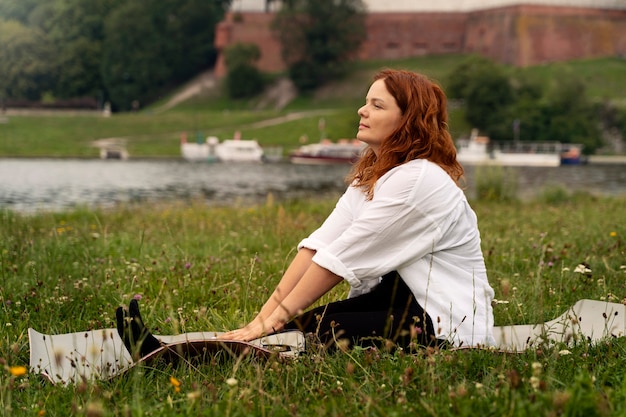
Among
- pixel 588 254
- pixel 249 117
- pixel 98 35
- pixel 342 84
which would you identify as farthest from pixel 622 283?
pixel 98 35

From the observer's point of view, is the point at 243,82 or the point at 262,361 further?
the point at 243,82

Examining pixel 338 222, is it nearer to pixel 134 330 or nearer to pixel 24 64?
pixel 134 330

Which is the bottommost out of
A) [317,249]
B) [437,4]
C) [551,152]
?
[551,152]

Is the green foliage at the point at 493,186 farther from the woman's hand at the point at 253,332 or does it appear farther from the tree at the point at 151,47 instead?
the tree at the point at 151,47

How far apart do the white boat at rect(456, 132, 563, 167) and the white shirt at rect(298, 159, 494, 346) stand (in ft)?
107

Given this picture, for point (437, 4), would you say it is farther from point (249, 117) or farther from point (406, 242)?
point (406, 242)

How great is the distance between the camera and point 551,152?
38.1 metres

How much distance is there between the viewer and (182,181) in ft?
76.9

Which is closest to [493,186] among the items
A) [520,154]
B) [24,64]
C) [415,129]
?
[415,129]

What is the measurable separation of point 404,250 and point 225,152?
33352 mm

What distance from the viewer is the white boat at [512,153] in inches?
1409

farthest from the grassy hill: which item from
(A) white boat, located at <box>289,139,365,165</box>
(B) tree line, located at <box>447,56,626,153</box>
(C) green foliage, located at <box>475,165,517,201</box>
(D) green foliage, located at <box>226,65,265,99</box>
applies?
(C) green foliage, located at <box>475,165,517,201</box>

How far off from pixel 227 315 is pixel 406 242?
949 millimetres

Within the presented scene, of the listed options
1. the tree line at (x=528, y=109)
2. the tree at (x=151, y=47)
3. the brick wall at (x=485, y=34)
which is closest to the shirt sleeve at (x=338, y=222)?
the tree line at (x=528, y=109)
